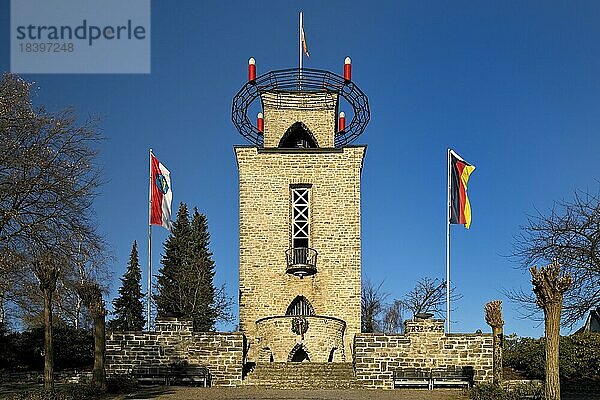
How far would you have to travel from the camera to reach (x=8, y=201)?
941 inches

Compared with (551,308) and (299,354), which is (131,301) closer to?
(299,354)

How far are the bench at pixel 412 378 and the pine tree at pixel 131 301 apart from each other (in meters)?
29.4

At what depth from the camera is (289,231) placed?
32.1 metres

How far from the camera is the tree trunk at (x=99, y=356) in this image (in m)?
18.8

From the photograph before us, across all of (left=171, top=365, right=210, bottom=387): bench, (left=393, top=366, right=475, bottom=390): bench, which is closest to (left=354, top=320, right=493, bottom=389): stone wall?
(left=393, top=366, right=475, bottom=390): bench

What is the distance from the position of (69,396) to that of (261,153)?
17.4 m

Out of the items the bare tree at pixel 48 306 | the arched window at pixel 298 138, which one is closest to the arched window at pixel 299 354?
the arched window at pixel 298 138

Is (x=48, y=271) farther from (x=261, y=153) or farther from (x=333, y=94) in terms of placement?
(x=333, y=94)

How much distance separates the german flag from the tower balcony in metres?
6.51

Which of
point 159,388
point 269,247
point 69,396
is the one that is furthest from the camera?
point 269,247

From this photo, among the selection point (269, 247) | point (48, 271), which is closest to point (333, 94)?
point (269, 247)

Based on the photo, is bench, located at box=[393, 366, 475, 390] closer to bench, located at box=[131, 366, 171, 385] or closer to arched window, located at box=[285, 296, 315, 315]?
bench, located at box=[131, 366, 171, 385]

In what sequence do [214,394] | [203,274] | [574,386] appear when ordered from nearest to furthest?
[214,394] < [574,386] < [203,274]

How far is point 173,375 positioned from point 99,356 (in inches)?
160
